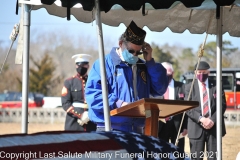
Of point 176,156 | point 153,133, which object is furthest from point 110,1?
point 176,156

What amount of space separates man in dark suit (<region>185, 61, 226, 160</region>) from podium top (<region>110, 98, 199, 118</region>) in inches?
152

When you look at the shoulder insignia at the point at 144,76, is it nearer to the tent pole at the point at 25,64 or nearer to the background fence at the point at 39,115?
the tent pole at the point at 25,64

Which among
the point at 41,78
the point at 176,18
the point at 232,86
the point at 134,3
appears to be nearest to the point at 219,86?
the point at 176,18

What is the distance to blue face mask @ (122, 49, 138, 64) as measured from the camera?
5.91 meters

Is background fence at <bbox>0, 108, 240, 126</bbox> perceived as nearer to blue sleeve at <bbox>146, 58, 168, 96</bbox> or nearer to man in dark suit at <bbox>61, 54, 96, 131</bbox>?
man in dark suit at <bbox>61, 54, 96, 131</bbox>

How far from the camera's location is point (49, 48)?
320 feet

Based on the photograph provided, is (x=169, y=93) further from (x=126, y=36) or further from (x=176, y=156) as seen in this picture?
(x=176, y=156)

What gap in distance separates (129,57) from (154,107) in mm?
841

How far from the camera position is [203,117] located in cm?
938

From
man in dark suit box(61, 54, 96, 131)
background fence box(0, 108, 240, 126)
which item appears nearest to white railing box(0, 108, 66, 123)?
background fence box(0, 108, 240, 126)

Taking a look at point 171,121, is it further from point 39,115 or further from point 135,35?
point 39,115

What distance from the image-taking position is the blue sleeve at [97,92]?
5871 millimetres

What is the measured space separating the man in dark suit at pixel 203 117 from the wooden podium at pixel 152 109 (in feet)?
12.6

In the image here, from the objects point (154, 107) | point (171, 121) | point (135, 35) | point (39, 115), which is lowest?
point (39, 115)
